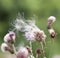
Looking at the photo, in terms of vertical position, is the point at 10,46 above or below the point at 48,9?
below

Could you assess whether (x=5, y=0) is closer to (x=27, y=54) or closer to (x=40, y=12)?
(x=40, y=12)

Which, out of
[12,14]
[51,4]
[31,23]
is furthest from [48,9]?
[31,23]

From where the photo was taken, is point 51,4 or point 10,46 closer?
point 10,46

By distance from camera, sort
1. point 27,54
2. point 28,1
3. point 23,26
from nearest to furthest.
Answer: point 27,54
point 23,26
point 28,1

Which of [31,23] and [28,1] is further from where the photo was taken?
[28,1]

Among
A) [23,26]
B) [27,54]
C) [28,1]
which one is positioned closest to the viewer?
[27,54]

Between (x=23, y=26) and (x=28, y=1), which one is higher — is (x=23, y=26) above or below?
below

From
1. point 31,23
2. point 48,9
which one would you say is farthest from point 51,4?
point 31,23

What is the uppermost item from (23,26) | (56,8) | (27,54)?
(56,8)

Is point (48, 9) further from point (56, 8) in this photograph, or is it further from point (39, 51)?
point (39, 51)
